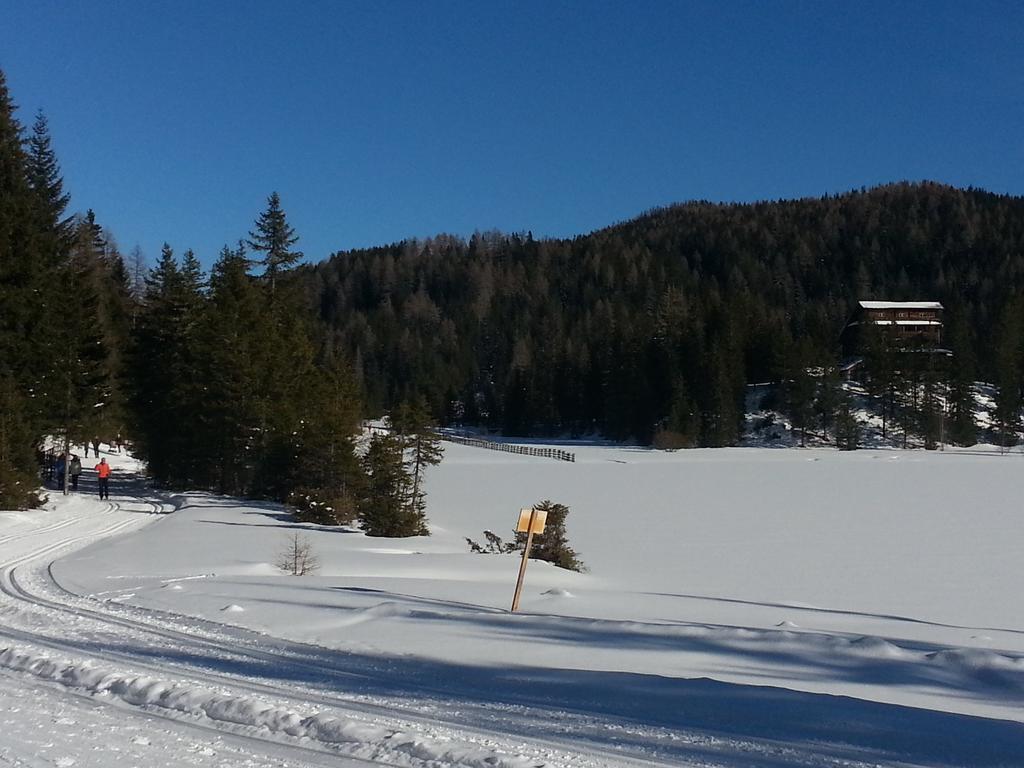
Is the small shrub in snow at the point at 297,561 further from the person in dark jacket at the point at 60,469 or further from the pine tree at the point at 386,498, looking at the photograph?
the person in dark jacket at the point at 60,469

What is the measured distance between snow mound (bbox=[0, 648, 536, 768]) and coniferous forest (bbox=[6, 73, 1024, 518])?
700 inches

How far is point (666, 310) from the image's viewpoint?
317ft

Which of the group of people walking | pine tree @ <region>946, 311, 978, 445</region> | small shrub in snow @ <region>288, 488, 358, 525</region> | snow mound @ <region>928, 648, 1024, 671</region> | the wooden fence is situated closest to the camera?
snow mound @ <region>928, 648, 1024, 671</region>

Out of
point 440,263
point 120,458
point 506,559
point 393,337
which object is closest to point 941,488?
point 506,559

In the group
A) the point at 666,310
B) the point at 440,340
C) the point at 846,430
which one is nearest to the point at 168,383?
the point at 846,430

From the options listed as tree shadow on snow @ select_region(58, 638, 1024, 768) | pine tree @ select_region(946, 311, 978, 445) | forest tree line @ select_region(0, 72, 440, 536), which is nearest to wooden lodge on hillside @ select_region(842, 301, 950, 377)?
pine tree @ select_region(946, 311, 978, 445)

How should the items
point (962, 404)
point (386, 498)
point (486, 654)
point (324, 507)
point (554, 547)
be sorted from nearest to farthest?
point (486, 654), point (554, 547), point (386, 498), point (324, 507), point (962, 404)

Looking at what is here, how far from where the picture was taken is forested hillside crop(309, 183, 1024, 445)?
86.8 meters

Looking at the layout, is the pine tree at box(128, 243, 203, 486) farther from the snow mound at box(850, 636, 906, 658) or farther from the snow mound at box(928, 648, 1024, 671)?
the snow mound at box(928, 648, 1024, 671)

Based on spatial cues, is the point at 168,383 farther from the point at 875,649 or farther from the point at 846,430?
the point at 846,430

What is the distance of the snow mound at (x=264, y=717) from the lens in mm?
5555

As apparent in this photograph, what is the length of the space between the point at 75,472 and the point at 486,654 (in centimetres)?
2988

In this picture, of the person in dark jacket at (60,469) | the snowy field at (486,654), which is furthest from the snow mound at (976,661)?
the person in dark jacket at (60,469)

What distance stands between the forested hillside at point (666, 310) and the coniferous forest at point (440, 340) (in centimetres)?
45
